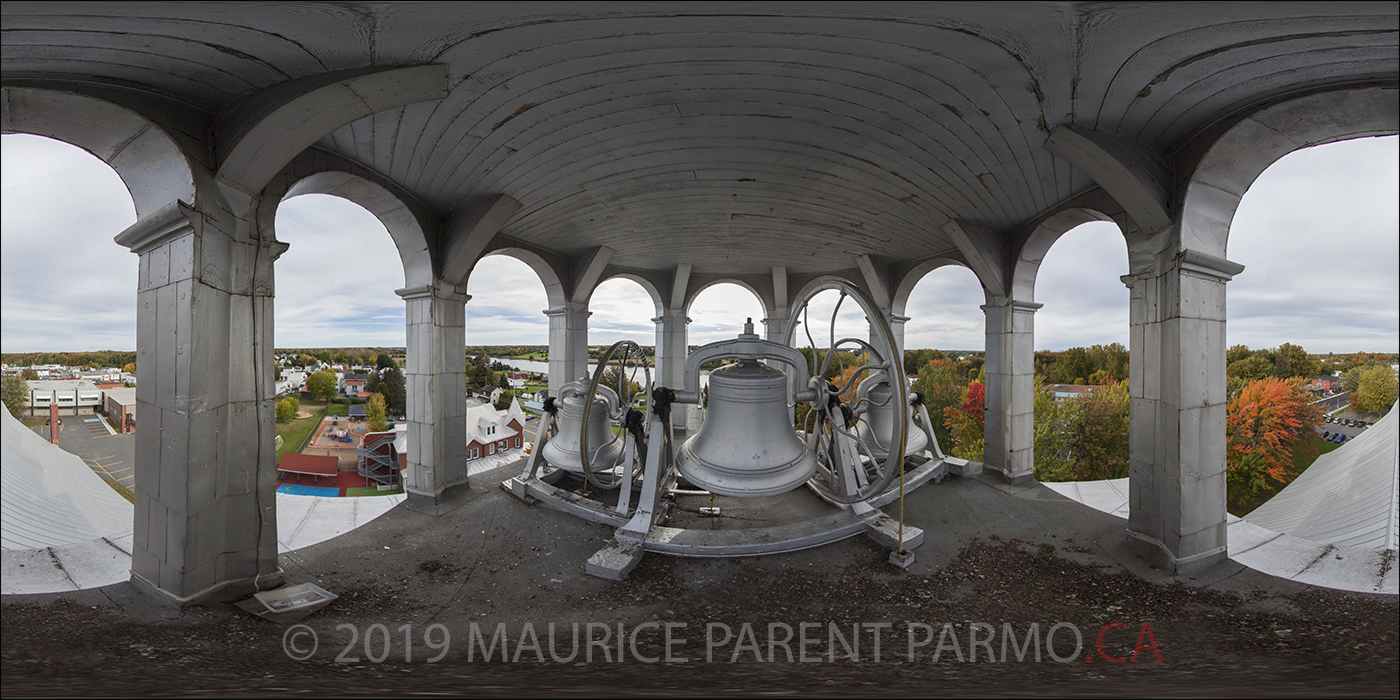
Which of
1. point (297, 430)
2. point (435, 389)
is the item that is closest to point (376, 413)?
point (297, 430)

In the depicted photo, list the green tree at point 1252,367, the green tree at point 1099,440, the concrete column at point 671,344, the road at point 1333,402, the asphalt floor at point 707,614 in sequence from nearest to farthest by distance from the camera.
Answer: the asphalt floor at point 707,614
the concrete column at point 671,344
the road at point 1333,402
the green tree at point 1099,440
the green tree at point 1252,367

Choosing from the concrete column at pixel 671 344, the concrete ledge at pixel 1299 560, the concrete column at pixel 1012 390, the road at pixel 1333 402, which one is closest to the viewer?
the concrete ledge at pixel 1299 560

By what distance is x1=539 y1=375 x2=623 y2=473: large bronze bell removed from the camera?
5516mm

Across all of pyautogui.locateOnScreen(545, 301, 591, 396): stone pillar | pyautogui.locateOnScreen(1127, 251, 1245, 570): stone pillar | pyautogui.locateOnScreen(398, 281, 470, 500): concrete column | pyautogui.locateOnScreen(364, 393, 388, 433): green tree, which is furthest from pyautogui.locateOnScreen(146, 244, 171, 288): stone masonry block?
pyautogui.locateOnScreen(364, 393, 388, 433): green tree

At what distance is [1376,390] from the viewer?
11109 millimetres

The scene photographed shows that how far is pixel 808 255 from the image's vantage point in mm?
8906

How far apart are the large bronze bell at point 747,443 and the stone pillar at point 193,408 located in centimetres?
298

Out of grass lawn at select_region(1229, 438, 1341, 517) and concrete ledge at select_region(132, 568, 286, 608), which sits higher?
concrete ledge at select_region(132, 568, 286, 608)

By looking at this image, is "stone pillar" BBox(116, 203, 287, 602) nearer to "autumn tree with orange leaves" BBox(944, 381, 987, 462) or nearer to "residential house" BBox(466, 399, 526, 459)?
"autumn tree with orange leaves" BBox(944, 381, 987, 462)

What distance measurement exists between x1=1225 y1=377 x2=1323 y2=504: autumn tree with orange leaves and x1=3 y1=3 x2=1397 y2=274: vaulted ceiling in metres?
13.5

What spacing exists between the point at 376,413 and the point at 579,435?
32.1 m

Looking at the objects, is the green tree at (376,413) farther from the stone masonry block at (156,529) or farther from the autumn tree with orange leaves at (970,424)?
the autumn tree with orange leaves at (970,424)

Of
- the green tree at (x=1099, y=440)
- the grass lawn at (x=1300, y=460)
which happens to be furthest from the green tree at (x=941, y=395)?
the grass lawn at (x=1300, y=460)

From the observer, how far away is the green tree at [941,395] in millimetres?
16531
